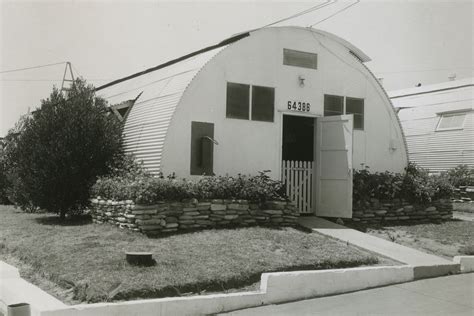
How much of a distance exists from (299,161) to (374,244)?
469cm

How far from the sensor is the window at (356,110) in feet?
52.8

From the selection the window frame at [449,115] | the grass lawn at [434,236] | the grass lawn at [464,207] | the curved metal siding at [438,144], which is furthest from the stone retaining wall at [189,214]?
the window frame at [449,115]

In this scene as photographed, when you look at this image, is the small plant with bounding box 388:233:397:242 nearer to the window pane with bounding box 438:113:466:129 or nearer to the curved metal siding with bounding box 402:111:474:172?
the curved metal siding with bounding box 402:111:474:172

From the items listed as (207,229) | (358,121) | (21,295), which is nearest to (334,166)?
(358,121)

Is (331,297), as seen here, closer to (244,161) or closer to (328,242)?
(328,242)

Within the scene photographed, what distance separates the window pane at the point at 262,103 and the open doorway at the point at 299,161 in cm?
140

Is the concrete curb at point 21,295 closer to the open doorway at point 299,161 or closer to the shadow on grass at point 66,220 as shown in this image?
the shadow on grass at point 66,220

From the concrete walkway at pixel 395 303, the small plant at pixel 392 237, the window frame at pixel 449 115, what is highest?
the window frame at pixel 449 115

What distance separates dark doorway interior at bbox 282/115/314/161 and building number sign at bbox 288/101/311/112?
1.14m

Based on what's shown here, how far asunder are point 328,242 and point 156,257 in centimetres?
393

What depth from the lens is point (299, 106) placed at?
49.4 feet

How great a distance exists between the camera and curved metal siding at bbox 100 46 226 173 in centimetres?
1340

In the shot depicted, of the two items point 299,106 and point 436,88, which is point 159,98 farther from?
point 436,88

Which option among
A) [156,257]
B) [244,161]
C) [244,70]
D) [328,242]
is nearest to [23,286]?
[156,257]
